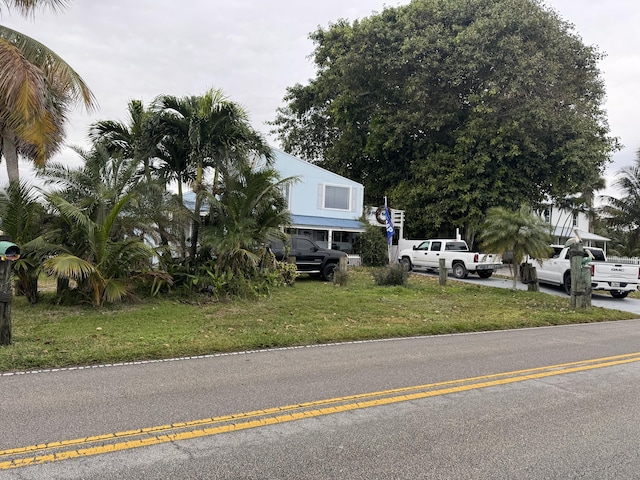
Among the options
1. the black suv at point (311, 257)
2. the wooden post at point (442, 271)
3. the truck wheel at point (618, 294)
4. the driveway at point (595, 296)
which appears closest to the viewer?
the driveway at point (595, 296)

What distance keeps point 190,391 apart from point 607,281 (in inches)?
611

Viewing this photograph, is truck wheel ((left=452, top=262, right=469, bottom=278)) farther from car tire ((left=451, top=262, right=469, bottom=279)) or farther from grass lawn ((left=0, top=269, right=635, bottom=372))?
grass lawn ((left=0, top=269, right=635, bottom=372))

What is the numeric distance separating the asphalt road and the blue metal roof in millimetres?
17458

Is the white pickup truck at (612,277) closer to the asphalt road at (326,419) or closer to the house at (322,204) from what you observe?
the asphalt road at (326,419)

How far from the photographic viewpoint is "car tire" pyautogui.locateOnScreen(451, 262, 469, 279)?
21578 mm

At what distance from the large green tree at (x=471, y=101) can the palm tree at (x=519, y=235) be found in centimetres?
1131

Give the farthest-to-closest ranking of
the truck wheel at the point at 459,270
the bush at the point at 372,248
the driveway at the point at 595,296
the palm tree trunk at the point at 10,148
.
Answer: the bush at the point at 372,248 → the truck wheel at the point at 459,270 → the driveway at the point at 595,296 → the palm tree trunk at the point at 10,148

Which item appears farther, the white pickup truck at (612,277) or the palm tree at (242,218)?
the white pickup truck at (612,277)

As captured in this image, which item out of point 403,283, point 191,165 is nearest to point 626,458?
point 191,165

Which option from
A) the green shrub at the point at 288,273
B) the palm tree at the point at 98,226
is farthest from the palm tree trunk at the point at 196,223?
the green shrub at the point at 288,273

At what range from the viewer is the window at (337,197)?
85.7 ft

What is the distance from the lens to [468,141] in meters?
27.5

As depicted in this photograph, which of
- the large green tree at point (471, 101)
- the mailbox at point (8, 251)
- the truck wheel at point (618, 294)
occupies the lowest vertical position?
the truck wheel at point (618, 294)

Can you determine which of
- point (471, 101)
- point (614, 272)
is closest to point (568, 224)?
point (471, 101)
